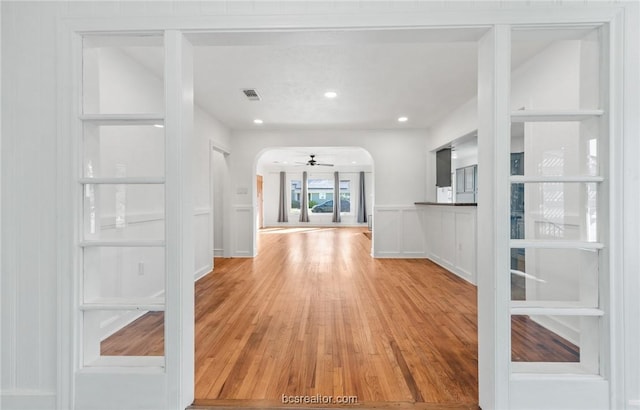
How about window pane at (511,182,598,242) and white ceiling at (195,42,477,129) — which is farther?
white ceiling at (195,42,477,129)

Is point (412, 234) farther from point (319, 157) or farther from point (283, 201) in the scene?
point (283, 201)

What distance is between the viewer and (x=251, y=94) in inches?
150

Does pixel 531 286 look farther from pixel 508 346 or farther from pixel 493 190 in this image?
pixel 493 190

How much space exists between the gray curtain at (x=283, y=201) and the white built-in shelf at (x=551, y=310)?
38.2ft

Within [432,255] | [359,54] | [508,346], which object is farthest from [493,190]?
[432,255]

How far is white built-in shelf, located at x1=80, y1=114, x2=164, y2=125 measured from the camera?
1.50 metres

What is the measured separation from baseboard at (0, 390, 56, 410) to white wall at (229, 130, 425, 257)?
4343mm

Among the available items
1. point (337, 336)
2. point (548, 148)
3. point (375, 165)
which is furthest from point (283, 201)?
point (548, 148)

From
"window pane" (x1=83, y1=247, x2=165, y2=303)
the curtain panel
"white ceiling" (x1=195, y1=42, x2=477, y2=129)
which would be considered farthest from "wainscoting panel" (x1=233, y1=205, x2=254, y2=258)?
the curtain panel

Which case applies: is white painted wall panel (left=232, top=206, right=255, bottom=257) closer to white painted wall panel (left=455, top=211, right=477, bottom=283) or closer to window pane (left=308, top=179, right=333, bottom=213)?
white painted wall panel (left=455, top=211, right=477, bottom=283)

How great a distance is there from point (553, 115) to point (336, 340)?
6.64ft

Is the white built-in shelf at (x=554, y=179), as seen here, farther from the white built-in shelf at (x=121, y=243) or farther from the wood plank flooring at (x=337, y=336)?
the white built-in shelf at (x=121, y=243)

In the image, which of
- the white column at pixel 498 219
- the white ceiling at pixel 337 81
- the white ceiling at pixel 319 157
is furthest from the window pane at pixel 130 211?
the white ceiling at pixel 319 157

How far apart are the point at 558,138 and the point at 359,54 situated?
5.96 feet
